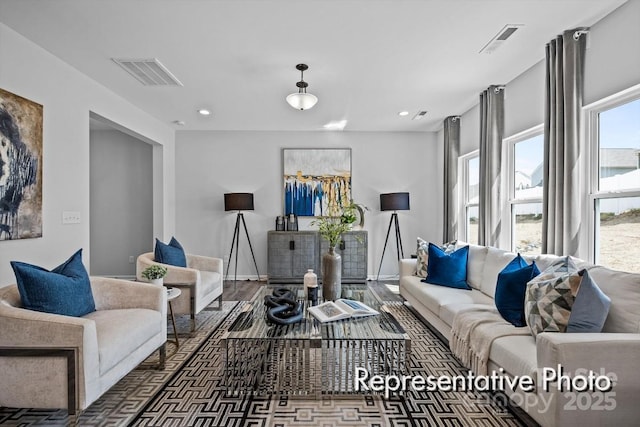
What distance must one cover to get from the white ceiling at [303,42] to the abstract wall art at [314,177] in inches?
62.2

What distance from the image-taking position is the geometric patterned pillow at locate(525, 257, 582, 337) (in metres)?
1.95

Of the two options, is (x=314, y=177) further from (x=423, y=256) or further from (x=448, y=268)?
(x=448, y=268)

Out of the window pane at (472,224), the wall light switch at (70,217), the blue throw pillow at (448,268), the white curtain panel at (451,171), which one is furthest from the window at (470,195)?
the wall light switch at (70,217)

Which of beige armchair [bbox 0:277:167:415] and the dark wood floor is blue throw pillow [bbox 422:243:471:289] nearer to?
the dark wood floor

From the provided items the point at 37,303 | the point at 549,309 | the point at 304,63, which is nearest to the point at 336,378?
the point at 549,309

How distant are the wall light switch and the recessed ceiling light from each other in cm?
359

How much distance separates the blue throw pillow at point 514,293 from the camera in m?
2.38

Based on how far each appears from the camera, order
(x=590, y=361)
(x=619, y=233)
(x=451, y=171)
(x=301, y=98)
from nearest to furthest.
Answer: (x=590, y=361)
(x=619, y=233)
(x=301, y=98)
(x=451, y=171)

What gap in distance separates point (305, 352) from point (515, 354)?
1284 mm

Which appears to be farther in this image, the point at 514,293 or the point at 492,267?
the point at 492,267

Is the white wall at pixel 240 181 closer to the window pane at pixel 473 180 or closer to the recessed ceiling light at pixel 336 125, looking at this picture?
the recessed ceiling light at pixel 336 125

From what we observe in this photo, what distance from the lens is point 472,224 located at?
5.15m

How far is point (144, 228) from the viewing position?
595 centimetres

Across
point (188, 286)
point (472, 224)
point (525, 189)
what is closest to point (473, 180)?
point (472, 224)
